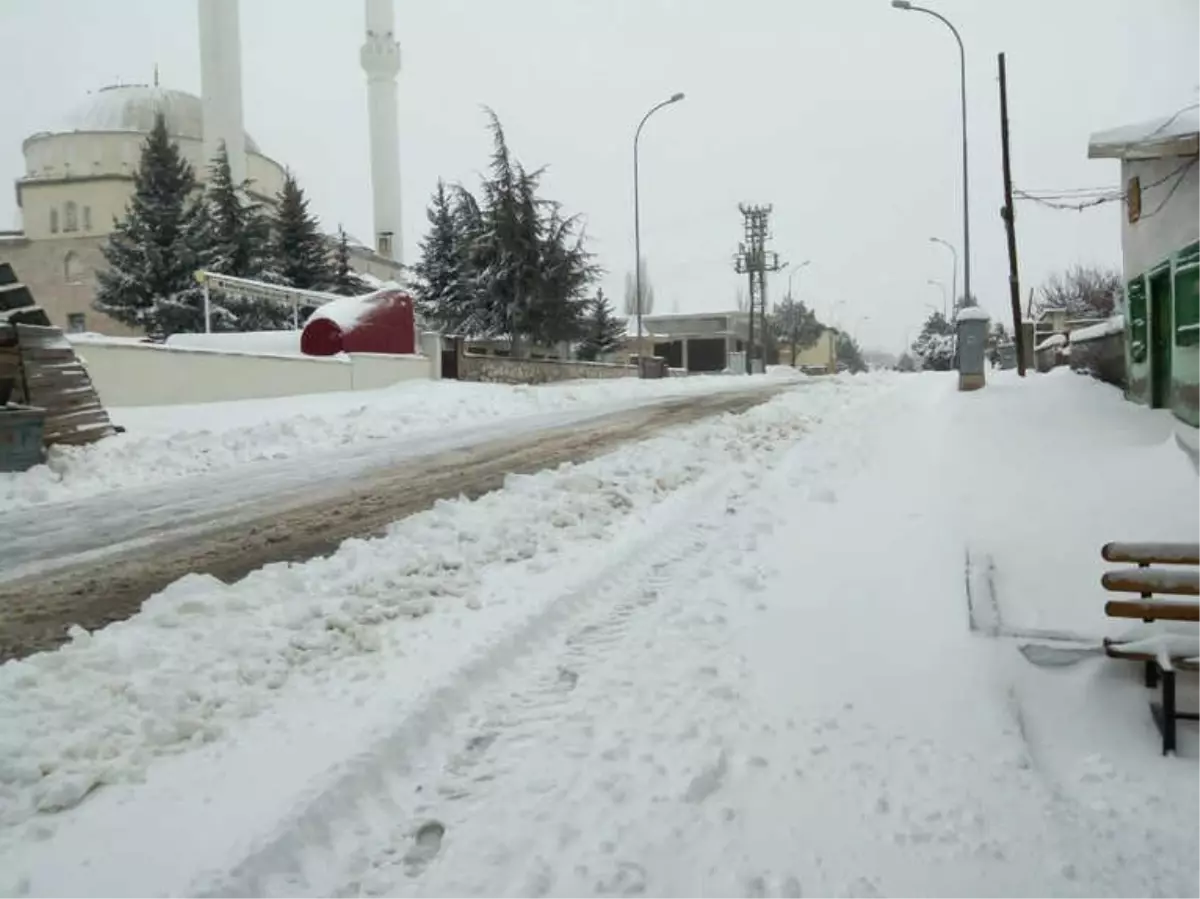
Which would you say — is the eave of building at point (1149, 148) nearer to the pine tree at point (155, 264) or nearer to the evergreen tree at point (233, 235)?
the pine tree at point (155, 264)

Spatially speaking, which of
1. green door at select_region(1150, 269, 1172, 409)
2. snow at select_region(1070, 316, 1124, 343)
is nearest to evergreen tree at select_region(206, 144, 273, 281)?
snow at select_region(1070, 316, 1124, 343)

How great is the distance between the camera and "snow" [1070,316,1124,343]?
13375mm

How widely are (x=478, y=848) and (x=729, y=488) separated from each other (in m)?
6.07

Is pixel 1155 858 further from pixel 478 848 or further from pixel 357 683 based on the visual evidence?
pixel 357 683

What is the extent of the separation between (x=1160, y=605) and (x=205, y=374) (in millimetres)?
16483

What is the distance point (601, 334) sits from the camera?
4444cm

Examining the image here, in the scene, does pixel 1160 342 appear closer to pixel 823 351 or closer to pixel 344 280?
pixel 344 280

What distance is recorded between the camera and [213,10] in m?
47.5

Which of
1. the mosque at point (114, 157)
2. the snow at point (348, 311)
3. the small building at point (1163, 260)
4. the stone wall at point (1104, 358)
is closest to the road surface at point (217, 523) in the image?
the small building at point (1163, 260)

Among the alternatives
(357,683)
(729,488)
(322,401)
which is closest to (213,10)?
(322,401)

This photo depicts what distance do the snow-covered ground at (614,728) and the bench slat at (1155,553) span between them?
0.58 meters

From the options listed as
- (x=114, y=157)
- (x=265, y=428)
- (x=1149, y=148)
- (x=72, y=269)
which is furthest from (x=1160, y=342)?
(x=114, y=157)

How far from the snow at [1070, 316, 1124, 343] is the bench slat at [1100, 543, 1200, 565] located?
33.0 feet

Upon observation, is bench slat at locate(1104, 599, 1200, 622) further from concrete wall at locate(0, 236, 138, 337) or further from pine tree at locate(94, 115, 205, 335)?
concrete wall at locate(0, 236, 138, 337)
